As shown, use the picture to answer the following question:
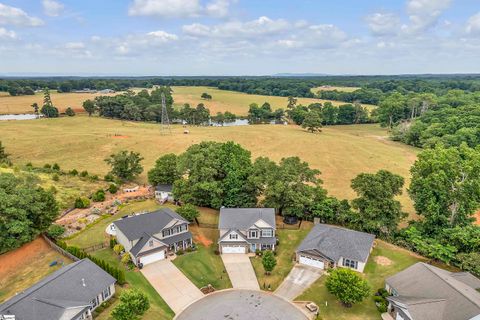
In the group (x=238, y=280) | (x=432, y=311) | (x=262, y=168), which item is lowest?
(x=238, y=280)

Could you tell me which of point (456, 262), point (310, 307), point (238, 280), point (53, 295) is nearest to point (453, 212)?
point (456, 262)

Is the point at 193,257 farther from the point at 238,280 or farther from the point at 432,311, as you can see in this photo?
the point at 432,311

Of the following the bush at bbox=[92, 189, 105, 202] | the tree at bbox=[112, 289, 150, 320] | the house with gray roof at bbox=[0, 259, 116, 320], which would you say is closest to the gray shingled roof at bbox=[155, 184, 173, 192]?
the bush at bbox=[92, 189, 105, 202]

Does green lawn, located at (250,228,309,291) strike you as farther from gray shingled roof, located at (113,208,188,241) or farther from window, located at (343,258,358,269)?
gray shingled roof, located at (113,208,188,241)

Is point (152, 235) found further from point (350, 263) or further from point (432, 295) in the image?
point (432, 295)

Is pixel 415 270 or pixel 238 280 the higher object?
pixel 415 270
